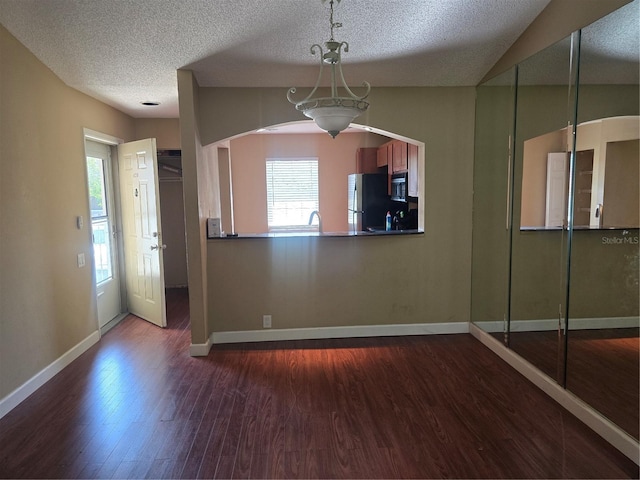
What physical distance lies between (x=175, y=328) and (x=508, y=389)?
346 centimetres

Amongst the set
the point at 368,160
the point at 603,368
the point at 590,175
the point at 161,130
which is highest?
the point at 161,130

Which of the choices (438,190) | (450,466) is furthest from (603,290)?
(438,190)

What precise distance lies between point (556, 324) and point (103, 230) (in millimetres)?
4648

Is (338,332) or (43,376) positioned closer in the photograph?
(43,376)

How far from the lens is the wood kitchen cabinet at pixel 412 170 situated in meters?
4.62

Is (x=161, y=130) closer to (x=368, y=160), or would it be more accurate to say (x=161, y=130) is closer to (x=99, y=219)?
(x=99, y=219)

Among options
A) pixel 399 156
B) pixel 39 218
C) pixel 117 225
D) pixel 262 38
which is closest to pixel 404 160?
pixel 399 156

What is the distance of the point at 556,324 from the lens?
3.15 meters

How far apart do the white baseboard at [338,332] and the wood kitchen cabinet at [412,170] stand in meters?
1.47

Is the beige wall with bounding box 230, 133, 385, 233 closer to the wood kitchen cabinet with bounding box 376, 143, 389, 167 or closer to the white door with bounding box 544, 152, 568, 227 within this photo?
the wood kitchen cabinet with bounding box 376, 143, 389, 167

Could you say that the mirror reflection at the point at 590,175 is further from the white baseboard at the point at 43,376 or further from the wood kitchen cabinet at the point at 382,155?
the white baseboard at the point at 43,376

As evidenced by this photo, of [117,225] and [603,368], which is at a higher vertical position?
[117,225]

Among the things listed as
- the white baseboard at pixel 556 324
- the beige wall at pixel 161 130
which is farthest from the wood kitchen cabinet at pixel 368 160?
the white baseboard at pixel 556 324

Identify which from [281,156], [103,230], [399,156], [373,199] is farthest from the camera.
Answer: [281,156]
